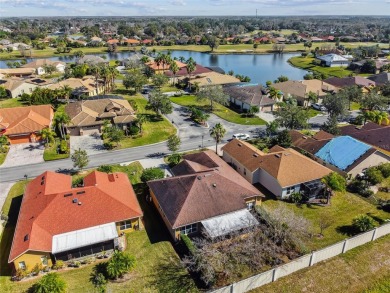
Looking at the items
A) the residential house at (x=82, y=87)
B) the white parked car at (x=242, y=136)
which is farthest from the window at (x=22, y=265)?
the residential house at (x=82, y=87)

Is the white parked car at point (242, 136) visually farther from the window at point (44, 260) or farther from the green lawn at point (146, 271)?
the window at point (44, 260)

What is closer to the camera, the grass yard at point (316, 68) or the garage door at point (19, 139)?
the garage door at point (19, 139)

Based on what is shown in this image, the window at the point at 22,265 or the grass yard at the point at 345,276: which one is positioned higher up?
the window at the point at 22,265

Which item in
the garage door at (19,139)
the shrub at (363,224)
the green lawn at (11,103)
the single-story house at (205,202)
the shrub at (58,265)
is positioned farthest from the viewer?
the green lawn at (11,103)

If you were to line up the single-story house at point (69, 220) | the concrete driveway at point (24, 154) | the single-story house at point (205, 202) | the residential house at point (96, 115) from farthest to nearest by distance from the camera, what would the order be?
the residential house at point (96, 115) → the concrete driveway at point (24, 154) → the single-story house at point (205, 202) → the single-story house at point (69, 220)

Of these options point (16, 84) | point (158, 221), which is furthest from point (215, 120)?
point (16, 84)

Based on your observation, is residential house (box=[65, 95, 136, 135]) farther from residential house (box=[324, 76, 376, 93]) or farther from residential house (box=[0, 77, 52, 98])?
residential house (box=[324, 76, 376, 93])
